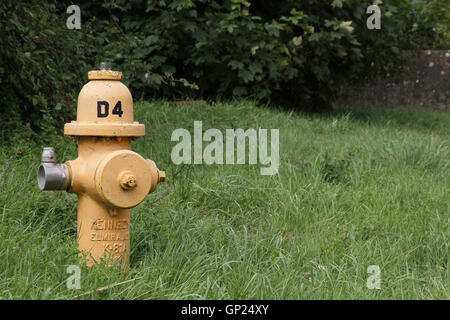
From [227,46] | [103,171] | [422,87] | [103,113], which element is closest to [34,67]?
[103,113]

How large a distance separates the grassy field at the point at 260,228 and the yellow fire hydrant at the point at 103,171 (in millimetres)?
119

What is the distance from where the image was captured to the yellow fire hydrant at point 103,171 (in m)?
2.28

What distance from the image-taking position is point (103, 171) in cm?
225

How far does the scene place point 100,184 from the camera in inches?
88.4

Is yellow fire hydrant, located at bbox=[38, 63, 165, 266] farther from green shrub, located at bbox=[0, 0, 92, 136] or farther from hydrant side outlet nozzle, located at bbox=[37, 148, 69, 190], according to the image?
green shrub, located at bbox=[0, 0, 92, 136]

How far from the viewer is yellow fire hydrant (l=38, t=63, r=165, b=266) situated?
2277 millimetres

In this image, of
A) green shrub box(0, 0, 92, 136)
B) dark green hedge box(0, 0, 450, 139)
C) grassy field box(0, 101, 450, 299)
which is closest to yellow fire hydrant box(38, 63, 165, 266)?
grassy field box(0, 101, 450, 299)

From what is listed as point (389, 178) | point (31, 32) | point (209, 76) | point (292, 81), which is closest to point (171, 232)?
point (389, 178)

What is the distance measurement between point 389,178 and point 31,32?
2.64 meters

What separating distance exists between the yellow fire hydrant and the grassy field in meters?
0.12

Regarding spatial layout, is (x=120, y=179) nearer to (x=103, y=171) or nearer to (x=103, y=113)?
(x=103, y=171)

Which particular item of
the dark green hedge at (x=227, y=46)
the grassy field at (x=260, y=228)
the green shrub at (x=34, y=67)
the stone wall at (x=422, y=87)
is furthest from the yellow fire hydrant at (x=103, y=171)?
the stone wall at (x=422, y=87)

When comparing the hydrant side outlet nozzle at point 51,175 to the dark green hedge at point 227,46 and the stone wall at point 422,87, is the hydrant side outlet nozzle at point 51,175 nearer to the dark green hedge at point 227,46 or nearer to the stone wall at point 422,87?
the dark green hedge at point 227,46
